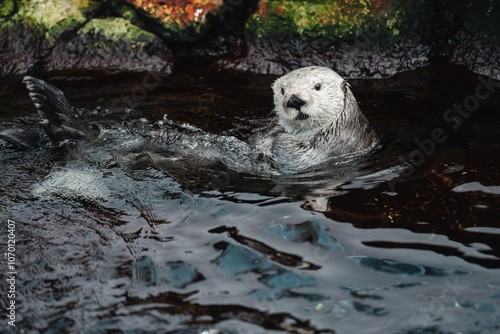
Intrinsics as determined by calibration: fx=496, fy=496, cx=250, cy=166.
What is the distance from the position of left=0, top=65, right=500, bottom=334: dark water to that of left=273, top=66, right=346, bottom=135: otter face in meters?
0.49

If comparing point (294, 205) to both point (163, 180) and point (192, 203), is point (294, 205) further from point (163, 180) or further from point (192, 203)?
point (163, 180)

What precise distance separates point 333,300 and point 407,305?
382 millimetres

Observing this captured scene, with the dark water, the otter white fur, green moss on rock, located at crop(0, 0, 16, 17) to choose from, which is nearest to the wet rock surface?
green moss on rock, located at crop(0, 0, 16, 17)

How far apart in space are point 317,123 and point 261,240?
158 centimetres

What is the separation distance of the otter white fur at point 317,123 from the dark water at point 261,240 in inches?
7.9

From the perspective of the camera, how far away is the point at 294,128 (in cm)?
448

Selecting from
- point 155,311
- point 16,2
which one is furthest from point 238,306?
point 16,2

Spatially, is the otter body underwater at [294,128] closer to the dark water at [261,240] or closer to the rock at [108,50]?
the dark water at [261,240]

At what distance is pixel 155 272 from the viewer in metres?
2.90

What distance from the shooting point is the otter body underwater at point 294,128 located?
13.7ft

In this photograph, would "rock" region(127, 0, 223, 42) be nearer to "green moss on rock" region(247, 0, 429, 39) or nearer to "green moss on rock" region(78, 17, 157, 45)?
"green moss on rock" region(78, 17, 157, 45)

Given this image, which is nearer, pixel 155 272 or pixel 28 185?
pixel 155 272

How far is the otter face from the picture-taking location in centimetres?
415

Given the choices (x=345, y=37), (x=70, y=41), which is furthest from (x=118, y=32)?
(x=345, y=37)
